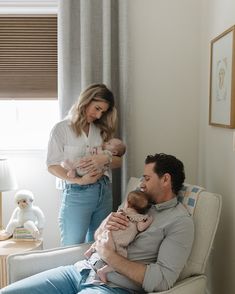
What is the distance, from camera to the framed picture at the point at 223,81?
1.89 m

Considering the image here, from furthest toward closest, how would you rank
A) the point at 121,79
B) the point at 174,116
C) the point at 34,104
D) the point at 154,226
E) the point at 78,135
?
the point at 34,104
the point at 174,116
the point at 121,79
the point at 78,135
the point at 154,226

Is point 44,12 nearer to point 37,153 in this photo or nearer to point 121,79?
point 121,79

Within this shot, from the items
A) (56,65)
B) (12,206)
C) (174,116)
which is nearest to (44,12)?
(56,65)

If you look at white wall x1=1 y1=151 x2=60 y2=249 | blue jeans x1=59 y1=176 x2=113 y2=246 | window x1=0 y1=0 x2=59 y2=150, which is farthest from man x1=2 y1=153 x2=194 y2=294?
window x1=0 y1=0 x2=59 y2=150

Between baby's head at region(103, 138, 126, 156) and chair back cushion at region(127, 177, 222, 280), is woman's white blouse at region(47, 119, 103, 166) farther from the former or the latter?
chair back cushion at region(127, 177, 222, 280)

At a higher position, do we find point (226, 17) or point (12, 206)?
point (226, 17)

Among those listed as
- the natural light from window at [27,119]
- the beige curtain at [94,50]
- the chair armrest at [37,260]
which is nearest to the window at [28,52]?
the natural light from window at [27,119]

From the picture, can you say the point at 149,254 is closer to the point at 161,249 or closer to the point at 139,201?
the point at 161,249

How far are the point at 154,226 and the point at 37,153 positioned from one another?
55.6 inches

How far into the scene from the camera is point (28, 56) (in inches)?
111

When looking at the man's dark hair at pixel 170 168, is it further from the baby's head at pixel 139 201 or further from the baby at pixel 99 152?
the baby at pixel 99 152

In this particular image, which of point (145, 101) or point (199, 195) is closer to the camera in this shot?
point (199, 195)

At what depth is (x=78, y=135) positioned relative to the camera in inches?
87.9

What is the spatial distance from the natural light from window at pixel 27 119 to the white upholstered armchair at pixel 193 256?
128cm
